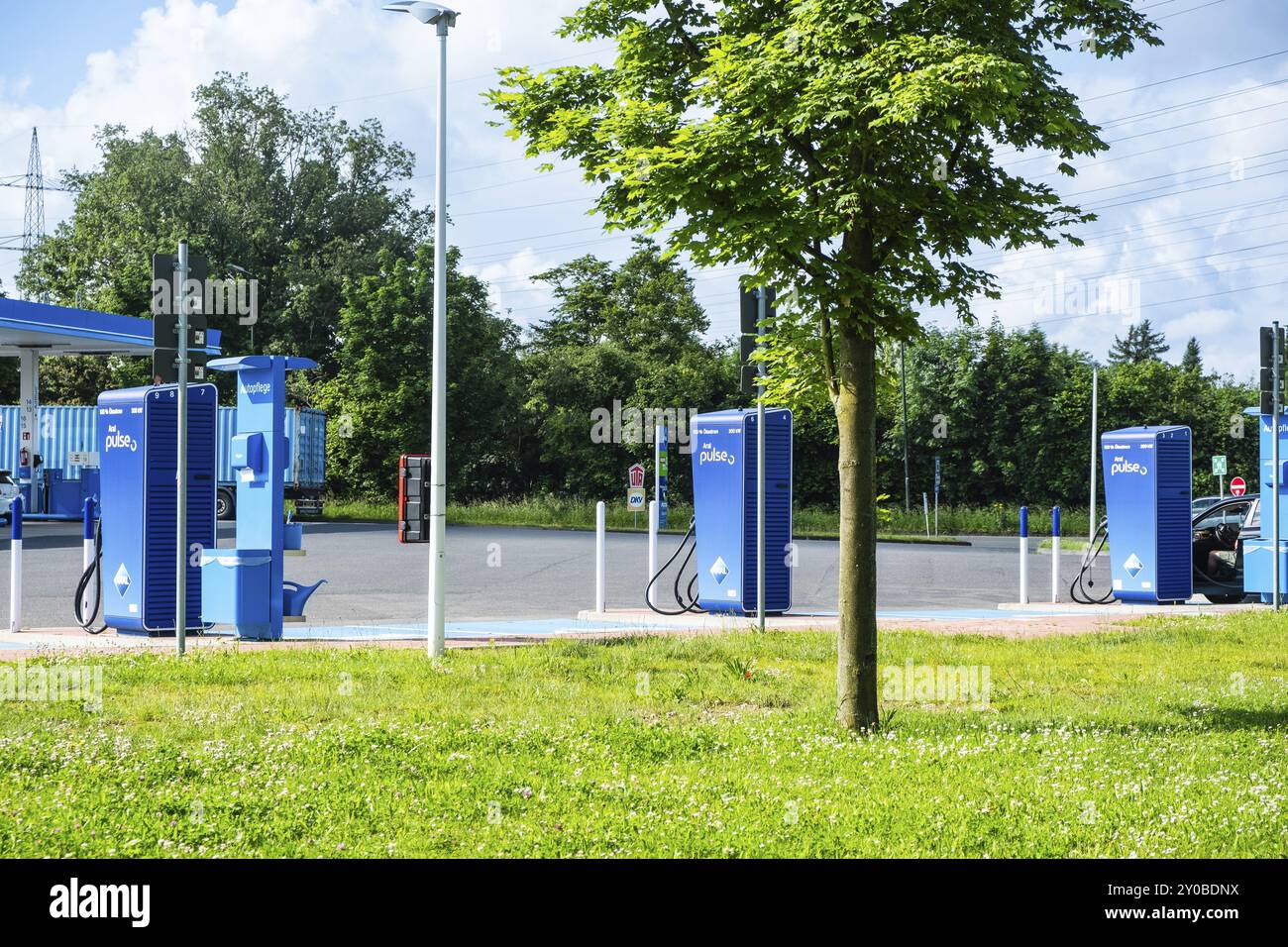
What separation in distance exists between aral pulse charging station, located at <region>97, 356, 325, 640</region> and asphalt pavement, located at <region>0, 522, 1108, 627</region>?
75.3 inches

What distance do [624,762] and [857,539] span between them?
2.10 m

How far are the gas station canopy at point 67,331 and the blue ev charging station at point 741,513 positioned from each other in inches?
690

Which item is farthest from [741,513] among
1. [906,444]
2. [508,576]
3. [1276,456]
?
[906,444]

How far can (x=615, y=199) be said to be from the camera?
25.6ft

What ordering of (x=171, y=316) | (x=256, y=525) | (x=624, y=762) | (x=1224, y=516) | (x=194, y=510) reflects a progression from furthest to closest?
(x=1224, y=516), (x=256, y=525), (x=194, y=510), (x=171, y=316), (x=624, y=762)

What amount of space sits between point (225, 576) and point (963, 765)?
7992 mm

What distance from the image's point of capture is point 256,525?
1227 centimetres

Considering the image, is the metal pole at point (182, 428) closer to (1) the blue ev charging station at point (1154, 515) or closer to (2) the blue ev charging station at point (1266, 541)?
(1) the blue ev charging station at point (1154, 515)

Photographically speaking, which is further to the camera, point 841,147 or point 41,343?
point 41,343

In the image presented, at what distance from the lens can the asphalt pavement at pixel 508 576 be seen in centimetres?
1539

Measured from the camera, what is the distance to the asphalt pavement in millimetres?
15391

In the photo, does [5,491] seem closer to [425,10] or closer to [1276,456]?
[425,10]
